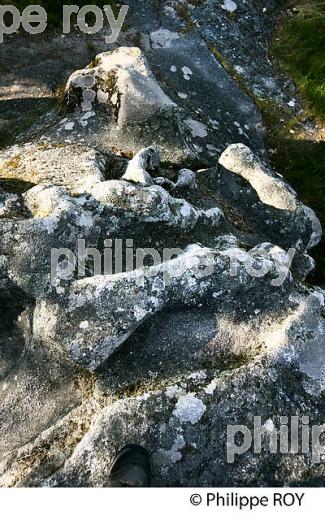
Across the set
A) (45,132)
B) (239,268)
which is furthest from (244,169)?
(45,132)

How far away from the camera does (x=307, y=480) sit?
17.1 feet

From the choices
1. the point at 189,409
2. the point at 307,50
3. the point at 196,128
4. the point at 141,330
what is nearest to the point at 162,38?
the point at 196,128

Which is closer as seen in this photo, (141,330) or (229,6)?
(141,330)

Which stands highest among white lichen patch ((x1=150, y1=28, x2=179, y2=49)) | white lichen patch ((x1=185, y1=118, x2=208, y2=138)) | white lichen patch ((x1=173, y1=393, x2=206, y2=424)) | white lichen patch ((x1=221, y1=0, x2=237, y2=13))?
white lichen patch ((x1=221, y1=0, x2=237, y2=13))

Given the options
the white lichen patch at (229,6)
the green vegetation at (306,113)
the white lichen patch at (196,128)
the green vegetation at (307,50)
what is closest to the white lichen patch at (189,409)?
the green vegetation at (306,113)

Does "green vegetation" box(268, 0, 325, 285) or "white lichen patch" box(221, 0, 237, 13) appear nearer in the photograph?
"green vegetation" box(268, 0, 325, 285)

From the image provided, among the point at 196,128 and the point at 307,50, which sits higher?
the point at 307,50

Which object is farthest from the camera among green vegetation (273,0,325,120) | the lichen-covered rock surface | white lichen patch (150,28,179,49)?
white lichen patch (150,28,179,49)

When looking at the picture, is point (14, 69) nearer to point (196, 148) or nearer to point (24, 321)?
point (196, 148)

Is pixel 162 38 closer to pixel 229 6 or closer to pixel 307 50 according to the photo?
pixel 229 6

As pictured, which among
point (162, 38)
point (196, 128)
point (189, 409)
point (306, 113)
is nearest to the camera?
point (189, 409)

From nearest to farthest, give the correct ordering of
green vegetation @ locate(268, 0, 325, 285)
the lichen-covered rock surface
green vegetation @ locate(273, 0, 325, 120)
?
the lichen-covered rock surface
green vegetation @ locate(268, 0, 325, 285)
green vegetation @ locate(273, 0, 325, 120)

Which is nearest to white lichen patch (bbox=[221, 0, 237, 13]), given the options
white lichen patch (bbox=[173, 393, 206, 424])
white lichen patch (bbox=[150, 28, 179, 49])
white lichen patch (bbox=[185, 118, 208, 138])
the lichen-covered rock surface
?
white lichen patch (bbox=[150, 28, 179, 49])

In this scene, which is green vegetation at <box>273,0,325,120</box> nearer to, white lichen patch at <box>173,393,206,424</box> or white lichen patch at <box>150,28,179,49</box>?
white lichen patch at <box>150,28,179,49</box>
